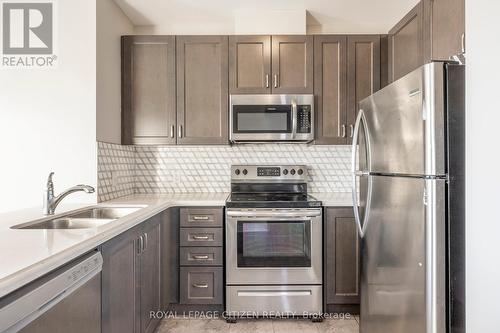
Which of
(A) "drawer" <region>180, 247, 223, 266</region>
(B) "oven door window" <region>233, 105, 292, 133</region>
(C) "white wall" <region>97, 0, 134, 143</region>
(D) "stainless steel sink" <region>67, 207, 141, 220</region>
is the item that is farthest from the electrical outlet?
(B) "oven door window" <region>233, 105, 292, 133</region>

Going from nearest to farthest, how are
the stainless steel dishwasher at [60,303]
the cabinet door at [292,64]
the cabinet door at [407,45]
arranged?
1. the stainless steel dishwasher at [60,303]
2. the cabinet door at [407,45]
3. the cabinet door at [292,64]

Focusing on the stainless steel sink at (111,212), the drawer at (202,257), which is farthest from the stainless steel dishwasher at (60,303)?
the drawer at (202,257)

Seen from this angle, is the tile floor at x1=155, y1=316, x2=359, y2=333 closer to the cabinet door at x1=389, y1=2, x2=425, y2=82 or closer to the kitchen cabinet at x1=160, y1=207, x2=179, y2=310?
the kitchen cabinet at x1=160, y1=207, x2=179, y2=310

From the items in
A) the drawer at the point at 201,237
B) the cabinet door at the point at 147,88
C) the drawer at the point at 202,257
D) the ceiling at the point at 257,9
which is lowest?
the drawer at the point at 202,257

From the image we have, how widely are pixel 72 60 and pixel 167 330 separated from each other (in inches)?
81.4

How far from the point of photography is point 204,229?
2.55 m

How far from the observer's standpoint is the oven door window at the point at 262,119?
275cm

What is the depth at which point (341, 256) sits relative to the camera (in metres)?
2.54

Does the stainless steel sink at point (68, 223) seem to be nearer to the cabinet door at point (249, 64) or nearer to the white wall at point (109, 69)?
the white wall at point (109, 69)

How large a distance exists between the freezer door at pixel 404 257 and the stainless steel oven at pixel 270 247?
481mm

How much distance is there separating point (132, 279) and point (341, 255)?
5.04 ft

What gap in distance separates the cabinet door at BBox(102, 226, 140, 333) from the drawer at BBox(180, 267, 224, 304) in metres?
0.70
